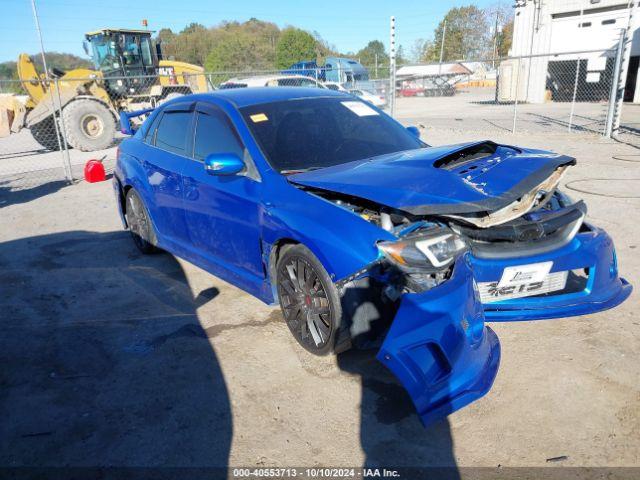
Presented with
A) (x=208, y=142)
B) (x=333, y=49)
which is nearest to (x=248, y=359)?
(x=208, y=142)

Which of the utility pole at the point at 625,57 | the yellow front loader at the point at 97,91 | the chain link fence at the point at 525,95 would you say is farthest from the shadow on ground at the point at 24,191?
the utility pole at the point at 625,57

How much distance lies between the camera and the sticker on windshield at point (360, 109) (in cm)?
405

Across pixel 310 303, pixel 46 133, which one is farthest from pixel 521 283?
pixel 46 133

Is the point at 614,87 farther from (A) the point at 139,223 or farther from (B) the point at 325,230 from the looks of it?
(B) the point at 325,230

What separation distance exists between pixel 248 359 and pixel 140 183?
2402 millimetres

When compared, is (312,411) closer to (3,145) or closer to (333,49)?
(3,145)

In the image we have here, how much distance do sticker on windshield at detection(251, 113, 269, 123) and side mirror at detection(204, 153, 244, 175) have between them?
47cm

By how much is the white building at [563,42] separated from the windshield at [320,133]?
23.3 m

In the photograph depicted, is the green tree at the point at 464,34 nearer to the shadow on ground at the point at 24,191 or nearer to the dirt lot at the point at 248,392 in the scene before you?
the shadow on ground at the point at 24,191

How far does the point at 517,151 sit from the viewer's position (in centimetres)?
337

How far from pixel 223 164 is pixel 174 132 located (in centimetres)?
137

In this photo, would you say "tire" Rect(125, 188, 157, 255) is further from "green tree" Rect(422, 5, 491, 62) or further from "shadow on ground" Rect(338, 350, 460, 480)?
"green tree" Rect(422, 5, 491, 62)

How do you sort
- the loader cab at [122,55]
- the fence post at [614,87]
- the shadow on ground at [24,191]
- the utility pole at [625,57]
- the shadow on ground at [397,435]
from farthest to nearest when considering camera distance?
1. the loader cab at [122,55]
2. the fence post at [614,87]
3. the utility pole at [625,57]
4. the shadow on ground at [24,191]
5. the shadow on ground at [397,435]

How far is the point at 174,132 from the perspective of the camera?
4262 millimetres
